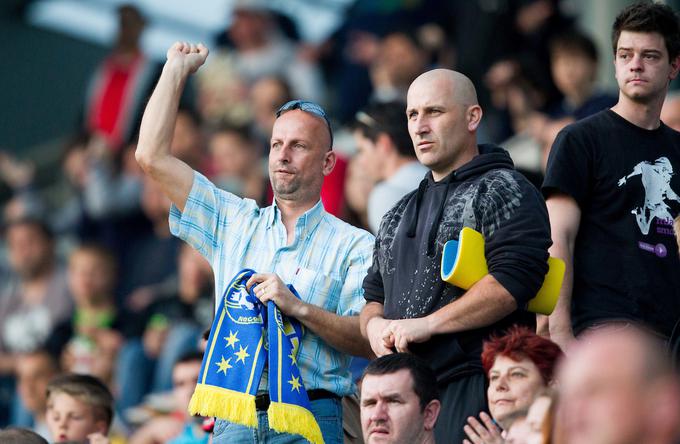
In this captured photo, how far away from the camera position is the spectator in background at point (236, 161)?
11266 mm

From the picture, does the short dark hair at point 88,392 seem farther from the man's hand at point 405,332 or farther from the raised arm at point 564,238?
the raised arm at point 564,238

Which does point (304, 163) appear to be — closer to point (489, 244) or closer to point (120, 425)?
point (489, 244)

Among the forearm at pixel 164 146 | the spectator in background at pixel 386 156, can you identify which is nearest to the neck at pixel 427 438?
the forearm at pixel 164 146

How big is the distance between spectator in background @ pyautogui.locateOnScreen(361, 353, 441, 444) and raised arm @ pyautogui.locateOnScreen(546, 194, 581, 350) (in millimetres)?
567

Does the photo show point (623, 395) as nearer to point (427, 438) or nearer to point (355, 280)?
point (427, 438)

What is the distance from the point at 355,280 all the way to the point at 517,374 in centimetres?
95

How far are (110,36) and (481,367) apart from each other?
10.3 m

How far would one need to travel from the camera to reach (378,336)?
200 inches

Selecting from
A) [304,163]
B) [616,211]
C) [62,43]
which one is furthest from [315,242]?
[62,43]

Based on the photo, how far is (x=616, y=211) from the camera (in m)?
5.31

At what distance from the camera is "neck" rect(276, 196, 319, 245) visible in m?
5.55

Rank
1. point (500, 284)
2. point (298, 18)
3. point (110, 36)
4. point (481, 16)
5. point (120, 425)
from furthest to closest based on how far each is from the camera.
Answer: point (110, 36)
point (298, 18)
point (481, 16)
point (120, 425)
point (500, 284)

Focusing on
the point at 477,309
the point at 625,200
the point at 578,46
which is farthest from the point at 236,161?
the point at 477,309

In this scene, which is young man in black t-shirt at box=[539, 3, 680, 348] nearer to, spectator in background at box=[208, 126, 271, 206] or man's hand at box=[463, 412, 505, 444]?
man's hand at box=[463, 412, 505, 444]
